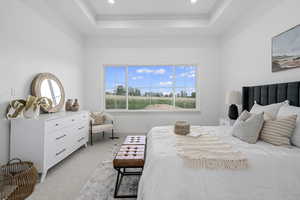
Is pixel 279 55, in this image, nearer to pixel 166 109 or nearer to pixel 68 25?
pixel 166 109

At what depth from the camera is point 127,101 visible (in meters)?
4.72

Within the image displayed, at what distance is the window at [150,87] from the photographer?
15.3 feet

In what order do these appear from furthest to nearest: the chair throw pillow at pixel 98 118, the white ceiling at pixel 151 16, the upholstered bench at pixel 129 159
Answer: the chair throw pillow at pixel 98 118 < the white ceiling at pixel 151 16 < the upholstered bench at pixel 129 159

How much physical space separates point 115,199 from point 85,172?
0.89m

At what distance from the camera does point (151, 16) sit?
386 cm

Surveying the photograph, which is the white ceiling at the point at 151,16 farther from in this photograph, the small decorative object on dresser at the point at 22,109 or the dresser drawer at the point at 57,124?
the dresser drawer at the point at 57,124

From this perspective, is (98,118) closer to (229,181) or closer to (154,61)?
(154,61)

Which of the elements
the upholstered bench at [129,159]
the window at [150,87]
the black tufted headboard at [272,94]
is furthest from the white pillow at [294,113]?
the window at [150,87]

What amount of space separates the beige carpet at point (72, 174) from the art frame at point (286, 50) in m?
3.22

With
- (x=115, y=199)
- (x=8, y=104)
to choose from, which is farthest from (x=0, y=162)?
(x=115, y=199)

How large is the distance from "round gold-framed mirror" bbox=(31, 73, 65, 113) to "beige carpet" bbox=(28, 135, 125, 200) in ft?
3.41

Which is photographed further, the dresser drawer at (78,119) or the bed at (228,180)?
the dresser drawer at (78,119)

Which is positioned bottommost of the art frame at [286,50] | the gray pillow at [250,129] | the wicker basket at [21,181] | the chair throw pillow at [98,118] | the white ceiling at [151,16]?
the wicker basket at [21,181]

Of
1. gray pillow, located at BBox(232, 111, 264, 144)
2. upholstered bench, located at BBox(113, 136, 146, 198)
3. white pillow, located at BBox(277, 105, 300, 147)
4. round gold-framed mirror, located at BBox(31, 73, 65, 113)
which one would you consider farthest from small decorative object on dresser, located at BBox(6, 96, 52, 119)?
white pillow, located at BBox(277, 105, 300, 147)
